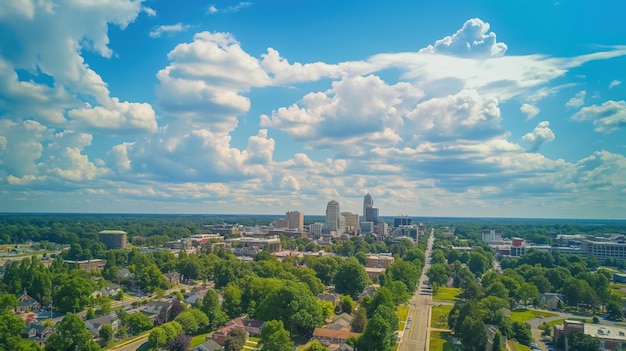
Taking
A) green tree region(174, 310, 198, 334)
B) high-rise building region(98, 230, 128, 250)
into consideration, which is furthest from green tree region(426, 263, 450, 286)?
high-rise building region(98, 230, 128, 250)

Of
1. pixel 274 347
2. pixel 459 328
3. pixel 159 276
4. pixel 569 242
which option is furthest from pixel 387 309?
pixel 569 242

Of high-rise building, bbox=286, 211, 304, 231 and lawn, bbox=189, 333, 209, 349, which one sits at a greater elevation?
high-rise building, bbox=286, 211, 304, 231

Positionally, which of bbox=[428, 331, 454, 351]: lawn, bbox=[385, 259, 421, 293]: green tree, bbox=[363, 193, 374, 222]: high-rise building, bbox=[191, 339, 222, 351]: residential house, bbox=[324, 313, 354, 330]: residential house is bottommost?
bbox=[428, 331, 454, 351]: lawn

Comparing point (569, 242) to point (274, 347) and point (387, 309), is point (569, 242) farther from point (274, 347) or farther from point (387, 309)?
point (274, 347)

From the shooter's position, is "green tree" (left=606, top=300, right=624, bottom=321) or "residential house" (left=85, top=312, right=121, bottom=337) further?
"green tree" (left=606, top=300, right=624, bottom=321)

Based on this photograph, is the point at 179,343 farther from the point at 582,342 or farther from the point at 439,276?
the point at 439,276

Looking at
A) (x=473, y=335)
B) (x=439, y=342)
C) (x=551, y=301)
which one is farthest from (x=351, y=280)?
(x=551, y=301)

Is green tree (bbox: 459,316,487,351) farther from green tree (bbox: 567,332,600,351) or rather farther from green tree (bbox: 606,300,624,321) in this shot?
green tree (bbox: 606,300,624,321)
